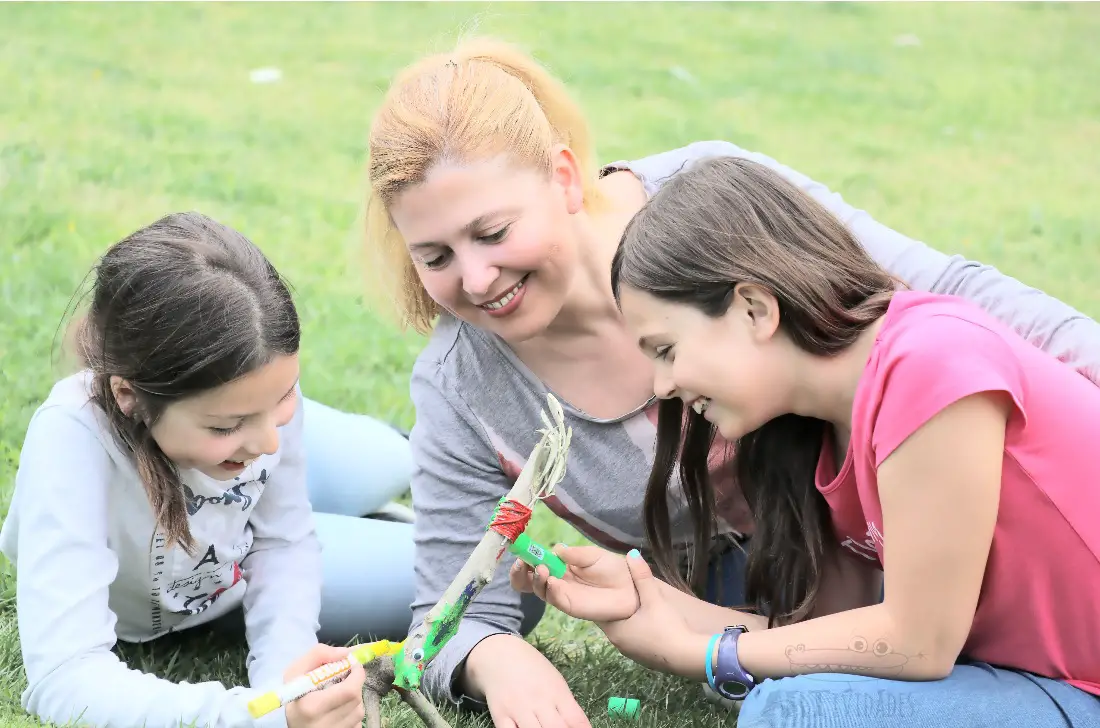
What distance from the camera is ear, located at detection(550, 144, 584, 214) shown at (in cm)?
258

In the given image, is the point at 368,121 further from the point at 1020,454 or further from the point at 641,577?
the point at 1020,454

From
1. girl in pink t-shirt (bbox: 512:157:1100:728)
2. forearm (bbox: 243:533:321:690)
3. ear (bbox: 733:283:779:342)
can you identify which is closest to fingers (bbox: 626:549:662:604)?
girl in pink t-shirt (bbox: 512:157:1100:728)

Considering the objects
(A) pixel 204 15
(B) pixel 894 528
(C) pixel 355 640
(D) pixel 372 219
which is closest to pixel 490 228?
(D) pixel 372 219

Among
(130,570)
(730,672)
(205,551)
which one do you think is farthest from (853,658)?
(130,570)

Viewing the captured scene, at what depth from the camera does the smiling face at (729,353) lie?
219cm

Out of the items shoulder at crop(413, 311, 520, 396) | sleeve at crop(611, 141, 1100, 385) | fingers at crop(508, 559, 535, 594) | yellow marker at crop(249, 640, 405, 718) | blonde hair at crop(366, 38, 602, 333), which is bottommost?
fingers at crop(508, 559, 535, 594)

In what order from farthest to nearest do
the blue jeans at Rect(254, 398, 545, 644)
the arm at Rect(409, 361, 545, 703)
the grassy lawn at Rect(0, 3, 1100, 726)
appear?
1. the grassy lawn at Rect(0, 3, 1100, 726)
2. the blue jeans at Rect(254, 398, 545, 644)
3. the arm at Rect(409, 361, 545, 703)

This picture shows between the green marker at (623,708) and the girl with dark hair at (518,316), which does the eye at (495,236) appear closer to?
the girl with dark hair at (518,316)

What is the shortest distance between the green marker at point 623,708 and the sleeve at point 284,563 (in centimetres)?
63

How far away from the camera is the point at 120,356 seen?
2.38 meters

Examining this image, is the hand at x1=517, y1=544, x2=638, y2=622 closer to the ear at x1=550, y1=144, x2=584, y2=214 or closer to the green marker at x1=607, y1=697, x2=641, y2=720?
the green marker at x1=607, y1=697, x2=641, y2=720

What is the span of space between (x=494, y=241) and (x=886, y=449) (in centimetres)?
84

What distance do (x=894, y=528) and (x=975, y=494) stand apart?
0.47 feet

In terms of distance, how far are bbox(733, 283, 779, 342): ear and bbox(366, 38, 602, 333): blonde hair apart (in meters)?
0.56
